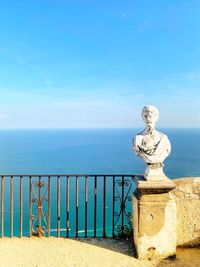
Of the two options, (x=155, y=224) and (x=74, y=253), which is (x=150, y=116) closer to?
(x=155, y=224)

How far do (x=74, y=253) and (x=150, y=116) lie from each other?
91.1 inches

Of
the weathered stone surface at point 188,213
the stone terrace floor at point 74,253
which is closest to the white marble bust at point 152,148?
the weathered stone surface at point 188,213

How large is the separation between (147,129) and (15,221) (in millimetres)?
25754

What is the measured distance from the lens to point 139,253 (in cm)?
364

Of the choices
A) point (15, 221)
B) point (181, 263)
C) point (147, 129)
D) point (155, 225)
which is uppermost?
point (147, 129)

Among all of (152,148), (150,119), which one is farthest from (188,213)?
(150,119)

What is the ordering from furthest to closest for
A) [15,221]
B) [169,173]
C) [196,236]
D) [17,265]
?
[169,173]
[15,221]
[196,236]
[17,265]

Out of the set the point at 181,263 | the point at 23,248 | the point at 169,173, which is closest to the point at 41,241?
the point at 23,248

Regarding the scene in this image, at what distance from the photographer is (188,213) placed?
13.2ft

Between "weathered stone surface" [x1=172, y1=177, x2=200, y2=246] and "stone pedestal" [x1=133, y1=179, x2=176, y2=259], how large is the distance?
41 centimetres

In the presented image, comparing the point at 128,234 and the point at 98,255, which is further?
the point at 128,234

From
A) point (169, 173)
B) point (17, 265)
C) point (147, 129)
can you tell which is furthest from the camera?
point (169, 173)

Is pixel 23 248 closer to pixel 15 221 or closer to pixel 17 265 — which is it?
pixel 17 265

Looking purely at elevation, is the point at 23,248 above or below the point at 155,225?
below
